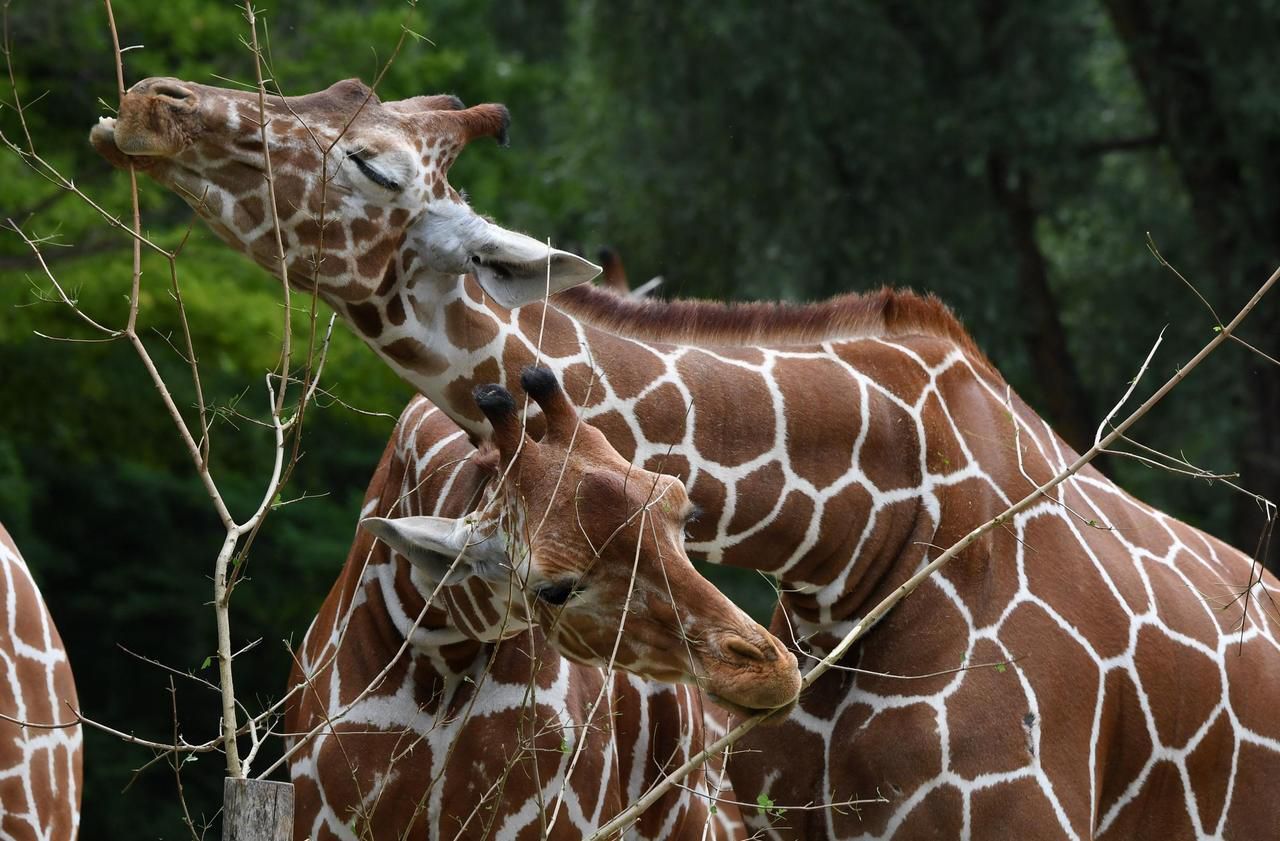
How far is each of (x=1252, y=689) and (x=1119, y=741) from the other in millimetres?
493

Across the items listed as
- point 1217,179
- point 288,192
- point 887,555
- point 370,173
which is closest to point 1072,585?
point 887,555

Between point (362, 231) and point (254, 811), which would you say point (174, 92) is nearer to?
point (362, 231)

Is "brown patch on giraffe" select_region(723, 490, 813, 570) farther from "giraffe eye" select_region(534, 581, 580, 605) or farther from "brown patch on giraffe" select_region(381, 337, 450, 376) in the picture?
"brown patch on giraffe" select_region(381, 337, 450, 376)

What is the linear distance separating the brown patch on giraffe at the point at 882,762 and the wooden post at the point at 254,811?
189cm

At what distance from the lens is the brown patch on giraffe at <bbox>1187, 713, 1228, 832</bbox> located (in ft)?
15.8

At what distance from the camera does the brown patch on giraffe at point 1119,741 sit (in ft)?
15.5

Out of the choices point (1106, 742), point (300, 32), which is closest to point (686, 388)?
point (1106, 742)

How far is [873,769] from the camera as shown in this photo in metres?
4.60

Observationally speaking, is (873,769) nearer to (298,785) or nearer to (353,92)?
(298,785)

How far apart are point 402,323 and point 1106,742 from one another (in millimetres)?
2222

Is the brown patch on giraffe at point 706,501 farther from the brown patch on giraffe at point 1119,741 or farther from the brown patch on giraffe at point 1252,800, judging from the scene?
the brown patch on giraffe at point 1252,800

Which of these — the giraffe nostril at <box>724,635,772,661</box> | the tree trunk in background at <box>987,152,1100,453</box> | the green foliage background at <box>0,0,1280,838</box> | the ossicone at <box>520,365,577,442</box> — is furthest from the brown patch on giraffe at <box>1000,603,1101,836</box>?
the tree trunk in background at <box>987,152,1100,453</box>

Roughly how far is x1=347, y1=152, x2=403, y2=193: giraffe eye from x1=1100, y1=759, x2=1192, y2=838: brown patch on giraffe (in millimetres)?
2635

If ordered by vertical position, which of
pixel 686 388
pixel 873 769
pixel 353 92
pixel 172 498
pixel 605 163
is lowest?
pixel 172 498
